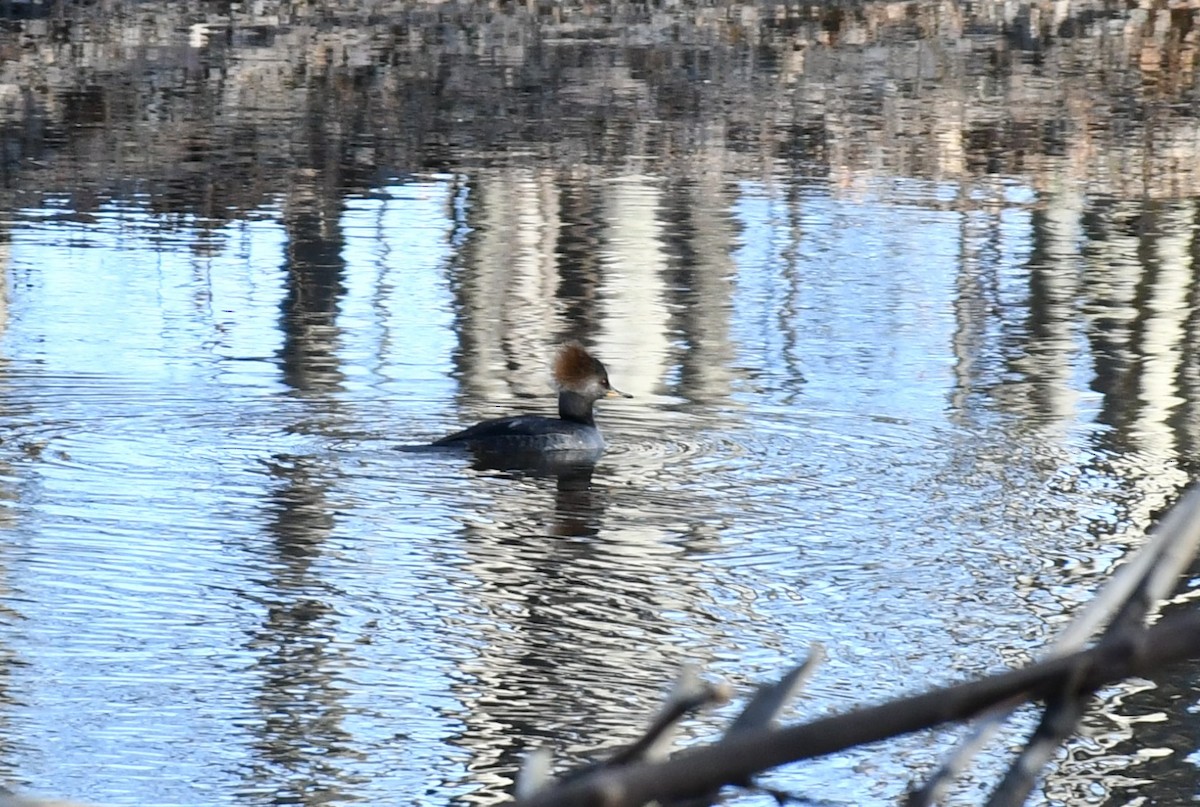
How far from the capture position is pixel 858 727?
1.35 meters

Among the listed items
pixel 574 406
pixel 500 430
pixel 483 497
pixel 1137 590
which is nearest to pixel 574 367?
pixel 574 406

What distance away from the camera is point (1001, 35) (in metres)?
27.9

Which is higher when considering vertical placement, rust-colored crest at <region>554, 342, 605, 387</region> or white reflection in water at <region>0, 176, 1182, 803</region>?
rust-colored crest at <region>554, 342, 605, 387</region>

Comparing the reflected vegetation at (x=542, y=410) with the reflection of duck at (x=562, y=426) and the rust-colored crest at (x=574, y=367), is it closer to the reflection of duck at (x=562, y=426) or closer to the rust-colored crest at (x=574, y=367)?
the reflection of duck at (x=562, y=426)

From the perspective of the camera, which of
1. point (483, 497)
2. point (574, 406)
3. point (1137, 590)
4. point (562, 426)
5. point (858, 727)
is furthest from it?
point (574, 406)

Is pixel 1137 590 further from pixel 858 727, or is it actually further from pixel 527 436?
pixel 527 436

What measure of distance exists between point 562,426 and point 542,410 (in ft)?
3.31

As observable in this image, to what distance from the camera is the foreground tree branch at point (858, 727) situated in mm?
1325

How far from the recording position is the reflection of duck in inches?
354

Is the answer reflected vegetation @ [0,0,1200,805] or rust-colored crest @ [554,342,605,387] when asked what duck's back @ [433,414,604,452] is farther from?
rust-colored crest @ [554,342,605,387]

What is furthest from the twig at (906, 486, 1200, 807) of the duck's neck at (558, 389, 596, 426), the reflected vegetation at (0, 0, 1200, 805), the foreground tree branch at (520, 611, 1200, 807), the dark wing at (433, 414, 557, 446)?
the duck's neck at (558, 389, 596, 426)

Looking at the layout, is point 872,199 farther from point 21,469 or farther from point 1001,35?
point 1001,35

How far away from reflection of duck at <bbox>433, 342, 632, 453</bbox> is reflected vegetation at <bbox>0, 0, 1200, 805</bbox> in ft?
0.39

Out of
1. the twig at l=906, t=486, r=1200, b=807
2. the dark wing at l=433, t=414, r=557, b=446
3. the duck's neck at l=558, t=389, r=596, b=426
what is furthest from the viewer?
the duck's neck at l=558, t=389, r=596, b=426
